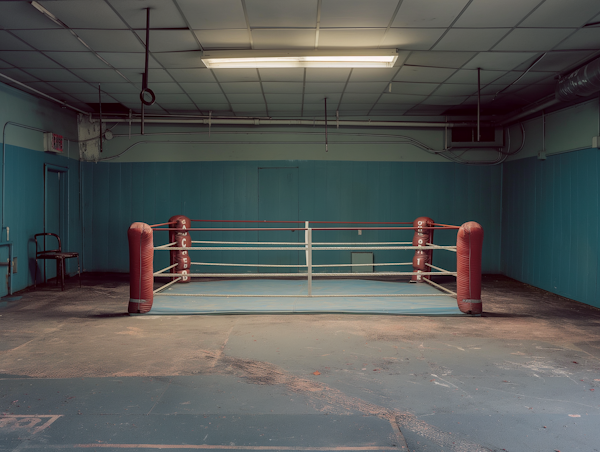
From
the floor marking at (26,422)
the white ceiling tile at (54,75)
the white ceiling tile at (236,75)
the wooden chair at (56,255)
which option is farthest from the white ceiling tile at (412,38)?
the wooden chair at (56,255)

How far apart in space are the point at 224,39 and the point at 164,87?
2.04 metres

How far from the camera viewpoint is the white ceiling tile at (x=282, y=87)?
5.76 metres

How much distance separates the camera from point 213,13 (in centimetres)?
374

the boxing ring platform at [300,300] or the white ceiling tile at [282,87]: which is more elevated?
the white ceiling tile at [282,87]

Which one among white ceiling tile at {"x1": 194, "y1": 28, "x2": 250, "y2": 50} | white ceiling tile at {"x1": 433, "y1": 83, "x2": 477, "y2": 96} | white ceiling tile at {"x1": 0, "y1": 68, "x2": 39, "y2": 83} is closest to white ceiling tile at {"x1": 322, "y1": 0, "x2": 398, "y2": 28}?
white ceiling tile at {"x1": 194, "y1": 28, "x2": 250, "y2": 50}

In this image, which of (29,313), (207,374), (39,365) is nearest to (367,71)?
(207,374)

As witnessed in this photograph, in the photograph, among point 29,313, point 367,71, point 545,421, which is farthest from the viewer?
point 367,71

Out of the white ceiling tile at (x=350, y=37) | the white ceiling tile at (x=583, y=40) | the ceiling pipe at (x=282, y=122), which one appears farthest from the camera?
the ceiling pipe at (x=282, y=122)

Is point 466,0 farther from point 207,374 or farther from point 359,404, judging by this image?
point 207,374

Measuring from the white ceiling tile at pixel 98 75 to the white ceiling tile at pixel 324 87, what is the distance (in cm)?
260

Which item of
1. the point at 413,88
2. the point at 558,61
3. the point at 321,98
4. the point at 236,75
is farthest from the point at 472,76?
the point at 236,75

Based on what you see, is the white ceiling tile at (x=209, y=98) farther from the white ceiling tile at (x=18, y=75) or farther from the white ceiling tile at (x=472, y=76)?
the white ceiling tile at (x=472, y=76)

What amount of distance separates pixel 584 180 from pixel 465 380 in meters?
4.23

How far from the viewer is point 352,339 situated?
371 centimetres
